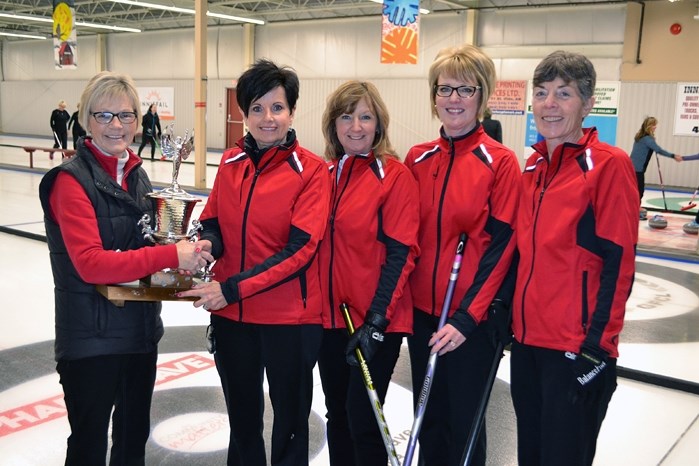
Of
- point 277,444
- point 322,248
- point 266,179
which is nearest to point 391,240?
point 322,248

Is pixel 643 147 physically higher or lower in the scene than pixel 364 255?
higher

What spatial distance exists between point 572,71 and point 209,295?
4.63ft

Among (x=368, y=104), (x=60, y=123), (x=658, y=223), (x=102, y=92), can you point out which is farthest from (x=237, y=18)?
(x=102, y=92)

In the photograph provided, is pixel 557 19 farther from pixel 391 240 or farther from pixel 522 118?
pixel 391 240

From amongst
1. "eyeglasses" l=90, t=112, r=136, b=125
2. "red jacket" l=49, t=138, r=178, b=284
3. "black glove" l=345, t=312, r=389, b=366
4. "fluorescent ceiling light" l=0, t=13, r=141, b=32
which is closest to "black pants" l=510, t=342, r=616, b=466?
"black glove" l=345, t=312, r=389, b=366

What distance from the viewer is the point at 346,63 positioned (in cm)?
2169

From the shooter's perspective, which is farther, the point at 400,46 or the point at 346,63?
the point at 346,63

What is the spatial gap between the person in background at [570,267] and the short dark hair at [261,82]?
0.87 meters

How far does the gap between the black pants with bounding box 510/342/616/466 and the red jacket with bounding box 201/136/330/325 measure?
78cm

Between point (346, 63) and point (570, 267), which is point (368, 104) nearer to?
point (570, 267)

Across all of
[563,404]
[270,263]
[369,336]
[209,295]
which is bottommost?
[563,404]

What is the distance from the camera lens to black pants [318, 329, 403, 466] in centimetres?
249

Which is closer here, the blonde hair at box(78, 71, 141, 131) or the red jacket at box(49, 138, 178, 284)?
the red jacket at box(49, 138, 178, 284)

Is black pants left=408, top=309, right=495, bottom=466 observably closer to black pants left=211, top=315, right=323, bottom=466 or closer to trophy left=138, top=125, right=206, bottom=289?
black pants left=211, top=315, right=323, bottom=466
